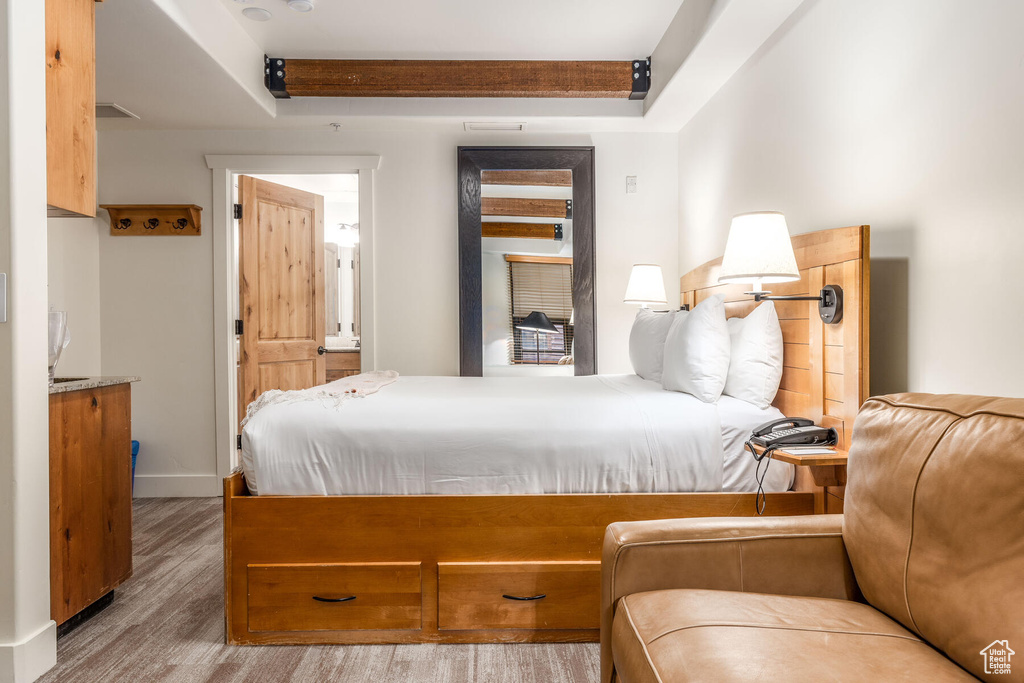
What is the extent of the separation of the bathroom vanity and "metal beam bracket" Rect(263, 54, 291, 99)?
197 cm

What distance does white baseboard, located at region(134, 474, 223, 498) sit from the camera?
3.94 m

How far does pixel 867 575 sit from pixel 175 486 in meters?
3.97

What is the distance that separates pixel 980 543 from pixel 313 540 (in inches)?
67.3

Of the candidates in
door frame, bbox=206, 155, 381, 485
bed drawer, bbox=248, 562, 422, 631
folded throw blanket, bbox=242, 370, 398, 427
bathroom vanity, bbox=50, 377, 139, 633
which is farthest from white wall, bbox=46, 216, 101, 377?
bed drawer, bbox=248, 562, 422, 631

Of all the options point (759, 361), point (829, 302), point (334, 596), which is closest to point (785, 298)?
point (829, 302)

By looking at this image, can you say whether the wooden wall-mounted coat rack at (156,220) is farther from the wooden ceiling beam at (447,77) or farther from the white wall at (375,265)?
the wooden ceiling beam at (447,77)

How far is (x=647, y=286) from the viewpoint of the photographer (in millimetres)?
3555

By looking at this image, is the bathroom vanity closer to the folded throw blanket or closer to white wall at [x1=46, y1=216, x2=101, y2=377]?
the folded throw blanket

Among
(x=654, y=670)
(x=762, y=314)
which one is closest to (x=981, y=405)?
(x=654, y=670)

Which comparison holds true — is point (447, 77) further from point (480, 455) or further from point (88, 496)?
point (88, 496)

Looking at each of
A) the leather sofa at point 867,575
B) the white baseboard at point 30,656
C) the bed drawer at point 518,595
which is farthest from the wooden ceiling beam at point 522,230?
the white baseboard at point 30,656

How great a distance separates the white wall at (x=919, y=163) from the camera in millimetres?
1455

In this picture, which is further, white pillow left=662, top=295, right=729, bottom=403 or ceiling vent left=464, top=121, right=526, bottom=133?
ceiling vent left=464, top=121, right=526, bottom=133

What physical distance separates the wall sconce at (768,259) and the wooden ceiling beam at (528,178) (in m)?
2.14
